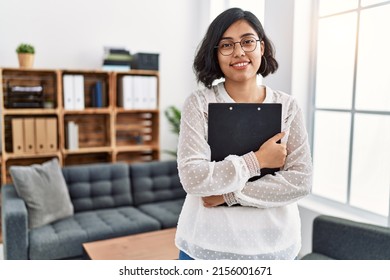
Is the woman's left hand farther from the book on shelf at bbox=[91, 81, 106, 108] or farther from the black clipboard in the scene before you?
the book on shelf at bbox=[91, 81, 106, 108]

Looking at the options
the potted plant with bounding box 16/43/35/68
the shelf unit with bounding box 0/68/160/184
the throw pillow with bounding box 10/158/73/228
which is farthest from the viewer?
the shelf unit with bounding box 0/68/160/184

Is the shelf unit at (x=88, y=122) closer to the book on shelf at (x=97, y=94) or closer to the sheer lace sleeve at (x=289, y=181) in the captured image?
the book on shelf at (x=97, y=94)

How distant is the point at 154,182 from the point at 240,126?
6.63 ft

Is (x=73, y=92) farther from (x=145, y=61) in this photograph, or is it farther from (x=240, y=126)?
(x=240, y=126)

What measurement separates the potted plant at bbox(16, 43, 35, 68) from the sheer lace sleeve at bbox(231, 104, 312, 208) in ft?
7.41

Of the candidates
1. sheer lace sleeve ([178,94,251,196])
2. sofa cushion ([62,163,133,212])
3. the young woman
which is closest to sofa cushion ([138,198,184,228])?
sofa cushion ([62,163,133,212])

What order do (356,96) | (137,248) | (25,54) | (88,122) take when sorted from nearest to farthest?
(356,96) < (137,248) < (25,54) < (88,122)

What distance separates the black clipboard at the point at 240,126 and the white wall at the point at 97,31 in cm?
166

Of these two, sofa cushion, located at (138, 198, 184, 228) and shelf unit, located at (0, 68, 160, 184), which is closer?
sofa cushion, located at (138, 198, 184, 228)

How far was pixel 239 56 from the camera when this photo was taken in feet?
2.66

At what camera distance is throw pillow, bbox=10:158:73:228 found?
86.9 inches

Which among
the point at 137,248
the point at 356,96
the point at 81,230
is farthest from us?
the point at 81,230

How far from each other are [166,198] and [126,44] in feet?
4.24

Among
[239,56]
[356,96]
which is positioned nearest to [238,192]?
[239,56]
